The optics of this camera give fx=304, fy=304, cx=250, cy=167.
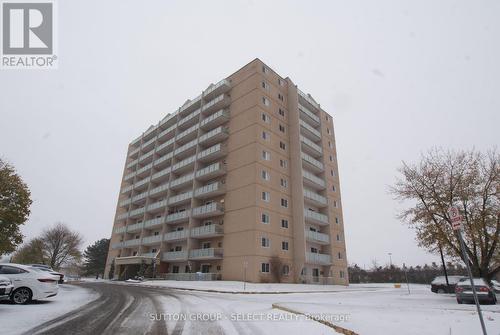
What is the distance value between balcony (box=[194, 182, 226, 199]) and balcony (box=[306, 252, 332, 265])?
13.6 m

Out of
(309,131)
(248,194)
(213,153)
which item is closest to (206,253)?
(248,194)

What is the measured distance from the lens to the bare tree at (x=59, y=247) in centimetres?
6681

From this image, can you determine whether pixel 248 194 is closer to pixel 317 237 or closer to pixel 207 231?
pixel 207 231

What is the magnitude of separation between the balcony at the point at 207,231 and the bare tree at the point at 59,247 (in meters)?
44.6

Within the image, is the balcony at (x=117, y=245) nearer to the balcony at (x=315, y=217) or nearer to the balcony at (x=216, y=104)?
the balcony at (x=216, y=104)

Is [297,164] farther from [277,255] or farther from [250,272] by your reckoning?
[250,272]

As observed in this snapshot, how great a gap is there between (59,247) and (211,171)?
48144 millimetres

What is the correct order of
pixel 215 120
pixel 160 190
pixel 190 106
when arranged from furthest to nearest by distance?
pixel 190 106 → pixel 160 190 → pixel 215 120

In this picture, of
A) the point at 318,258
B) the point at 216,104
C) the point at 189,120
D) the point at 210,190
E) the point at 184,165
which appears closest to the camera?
the point at 318,258

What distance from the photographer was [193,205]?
4184cm

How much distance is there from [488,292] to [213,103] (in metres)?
39.6

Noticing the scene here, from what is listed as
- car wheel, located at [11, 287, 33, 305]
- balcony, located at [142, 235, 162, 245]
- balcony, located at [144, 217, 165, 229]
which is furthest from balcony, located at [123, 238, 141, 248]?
car wheel, located at [11, 287, 33, 305]

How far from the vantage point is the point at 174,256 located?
41656mm

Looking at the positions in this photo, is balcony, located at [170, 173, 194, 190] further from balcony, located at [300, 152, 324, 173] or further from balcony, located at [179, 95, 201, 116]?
balcony, located at [300, 152, 324, 173]
